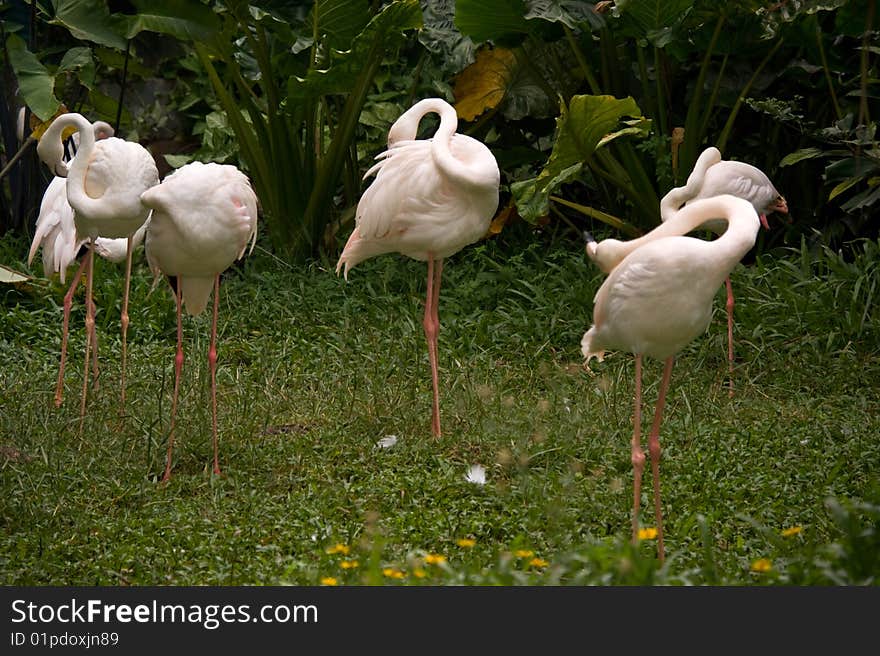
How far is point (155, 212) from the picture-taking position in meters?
5.02

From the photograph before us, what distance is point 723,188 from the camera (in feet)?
21.1

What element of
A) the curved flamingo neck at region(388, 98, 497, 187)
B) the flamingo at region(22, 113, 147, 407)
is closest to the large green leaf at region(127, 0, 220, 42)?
the flamingo at region(22, 113, 147, 407)

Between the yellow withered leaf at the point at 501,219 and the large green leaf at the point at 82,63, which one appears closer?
the large green leaf at the point at 82,63

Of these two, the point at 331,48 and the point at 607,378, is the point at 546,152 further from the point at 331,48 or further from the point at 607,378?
the point at 607,378

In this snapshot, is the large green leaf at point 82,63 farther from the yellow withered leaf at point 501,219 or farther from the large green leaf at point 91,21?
the yellow withered leaf at point 501,219

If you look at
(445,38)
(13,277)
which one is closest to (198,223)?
(13,277)

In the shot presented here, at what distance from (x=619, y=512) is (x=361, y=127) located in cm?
532

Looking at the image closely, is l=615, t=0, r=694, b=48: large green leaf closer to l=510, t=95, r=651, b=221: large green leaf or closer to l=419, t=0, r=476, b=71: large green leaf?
l=510, t=95, r=651, b=221: large green leaf

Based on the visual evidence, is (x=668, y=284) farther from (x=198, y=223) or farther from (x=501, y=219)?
(x=501, y=219)

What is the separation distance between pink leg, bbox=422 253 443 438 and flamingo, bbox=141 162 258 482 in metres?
0.89

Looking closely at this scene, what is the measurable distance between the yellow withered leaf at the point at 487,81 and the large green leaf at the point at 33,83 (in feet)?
8.69

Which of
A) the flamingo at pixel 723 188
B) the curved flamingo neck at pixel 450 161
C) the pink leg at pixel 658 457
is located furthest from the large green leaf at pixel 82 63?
the pink leg at pixel 658 457

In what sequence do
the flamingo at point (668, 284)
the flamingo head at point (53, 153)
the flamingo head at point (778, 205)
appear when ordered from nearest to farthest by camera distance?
1. the flamingo at point (668, 284)
2. the flamingo head at point (53, 153)
3. the flamingo head at point (778, 205)

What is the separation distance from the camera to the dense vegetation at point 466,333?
4.23m
